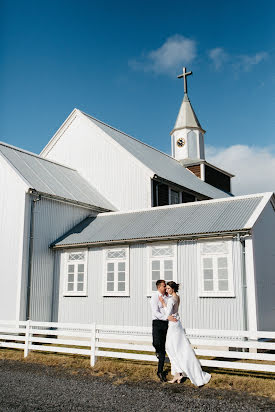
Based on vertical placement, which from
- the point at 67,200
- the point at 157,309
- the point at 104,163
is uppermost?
the point at 104,163

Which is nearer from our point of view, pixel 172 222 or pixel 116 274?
pixel 116 274

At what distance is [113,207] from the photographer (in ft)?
69.7

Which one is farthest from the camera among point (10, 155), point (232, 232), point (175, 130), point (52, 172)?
point (175, 130)

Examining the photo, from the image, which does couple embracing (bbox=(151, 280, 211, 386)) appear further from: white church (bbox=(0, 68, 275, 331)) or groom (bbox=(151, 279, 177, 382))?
white church (bbox=(0, 68, 275, 331))

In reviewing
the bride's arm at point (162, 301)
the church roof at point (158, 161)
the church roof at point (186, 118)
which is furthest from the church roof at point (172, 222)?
the church roof at point (186, 118)

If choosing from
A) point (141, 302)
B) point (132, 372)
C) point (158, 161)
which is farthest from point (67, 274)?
point (158, 161)

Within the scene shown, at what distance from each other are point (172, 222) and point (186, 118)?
2123 cm

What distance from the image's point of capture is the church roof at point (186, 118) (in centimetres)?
3434

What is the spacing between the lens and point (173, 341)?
874cm

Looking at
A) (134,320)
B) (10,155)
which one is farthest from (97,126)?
(134,320)

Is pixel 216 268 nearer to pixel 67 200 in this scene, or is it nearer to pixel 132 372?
pixel 132 372

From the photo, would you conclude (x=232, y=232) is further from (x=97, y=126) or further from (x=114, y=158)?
(x=97, y=126)

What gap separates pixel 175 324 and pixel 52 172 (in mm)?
13055

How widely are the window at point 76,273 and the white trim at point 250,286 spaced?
21.3 ft
